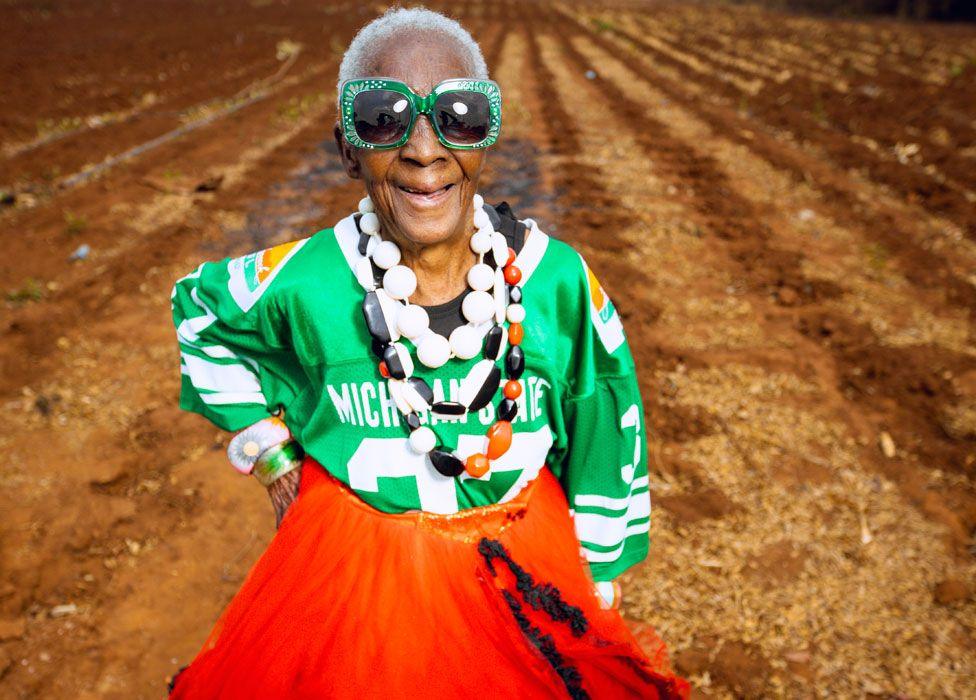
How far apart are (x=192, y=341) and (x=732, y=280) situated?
5258 millimetres

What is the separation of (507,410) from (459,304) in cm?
28

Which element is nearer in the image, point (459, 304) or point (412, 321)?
point (412, 321)

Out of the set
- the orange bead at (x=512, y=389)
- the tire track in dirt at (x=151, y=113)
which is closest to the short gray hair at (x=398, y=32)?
the orange bead at (x=512, y=389)

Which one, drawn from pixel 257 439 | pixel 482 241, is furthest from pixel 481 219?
pixel 257 439

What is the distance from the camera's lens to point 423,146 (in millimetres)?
1380

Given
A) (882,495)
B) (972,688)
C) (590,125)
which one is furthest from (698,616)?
(590,125)

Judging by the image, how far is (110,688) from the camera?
2.72 metres

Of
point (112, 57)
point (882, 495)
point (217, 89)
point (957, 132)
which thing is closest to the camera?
point (882, 495)

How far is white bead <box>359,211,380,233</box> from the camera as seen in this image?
1539mm

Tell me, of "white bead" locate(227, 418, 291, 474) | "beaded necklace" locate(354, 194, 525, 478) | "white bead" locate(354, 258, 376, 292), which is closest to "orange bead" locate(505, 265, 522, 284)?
"beaded necklace" locate(354, 194, 525, 478)

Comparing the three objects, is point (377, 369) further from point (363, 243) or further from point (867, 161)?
point (867, 161)

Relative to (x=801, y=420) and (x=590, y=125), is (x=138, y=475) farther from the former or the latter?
(x=590, y=125)

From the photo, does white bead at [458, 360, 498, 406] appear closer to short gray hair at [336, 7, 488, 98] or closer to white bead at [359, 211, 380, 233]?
white bead at [359, 211, 380, 233]

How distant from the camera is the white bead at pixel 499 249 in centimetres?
152
